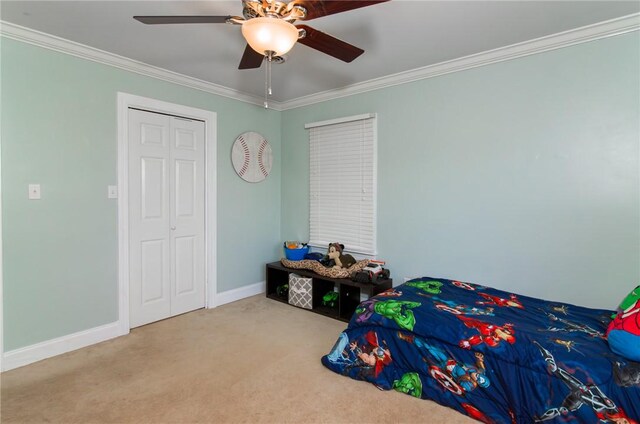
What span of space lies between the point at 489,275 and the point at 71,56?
3885 millimetres

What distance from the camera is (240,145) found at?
12.9ft

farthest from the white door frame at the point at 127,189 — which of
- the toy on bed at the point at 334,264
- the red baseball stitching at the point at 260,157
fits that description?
the toy on bed at the point at 334,264

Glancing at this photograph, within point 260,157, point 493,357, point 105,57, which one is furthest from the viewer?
point 260,157

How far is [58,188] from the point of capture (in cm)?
265

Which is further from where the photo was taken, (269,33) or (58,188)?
(58,188)

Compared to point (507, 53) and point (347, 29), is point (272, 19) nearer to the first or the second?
point (347, 29)

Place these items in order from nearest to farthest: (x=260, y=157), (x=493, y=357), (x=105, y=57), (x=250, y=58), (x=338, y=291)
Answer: (x=493, y=357), (x=250, y=58), (x=105, y=57), (x=338, y=291), (x=260, y=157)

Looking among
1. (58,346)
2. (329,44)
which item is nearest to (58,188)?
(58,346)

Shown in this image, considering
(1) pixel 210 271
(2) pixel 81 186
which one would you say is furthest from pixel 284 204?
(2) pixel 81 186

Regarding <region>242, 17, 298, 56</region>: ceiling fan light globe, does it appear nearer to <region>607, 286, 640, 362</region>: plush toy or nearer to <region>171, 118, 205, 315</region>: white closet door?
<region>171, 118, 205, 315</region>: white closet door

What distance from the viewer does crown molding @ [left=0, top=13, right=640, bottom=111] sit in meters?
2.36

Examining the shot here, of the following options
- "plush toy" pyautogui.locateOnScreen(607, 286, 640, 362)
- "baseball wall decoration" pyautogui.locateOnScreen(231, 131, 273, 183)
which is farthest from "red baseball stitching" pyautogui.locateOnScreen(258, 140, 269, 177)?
"plush toy" pyautogui.locateOnScreen(607, 286, 640, 362)

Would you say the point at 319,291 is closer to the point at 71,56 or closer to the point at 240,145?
the point at 240,145

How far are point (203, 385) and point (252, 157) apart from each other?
258 centimetres
